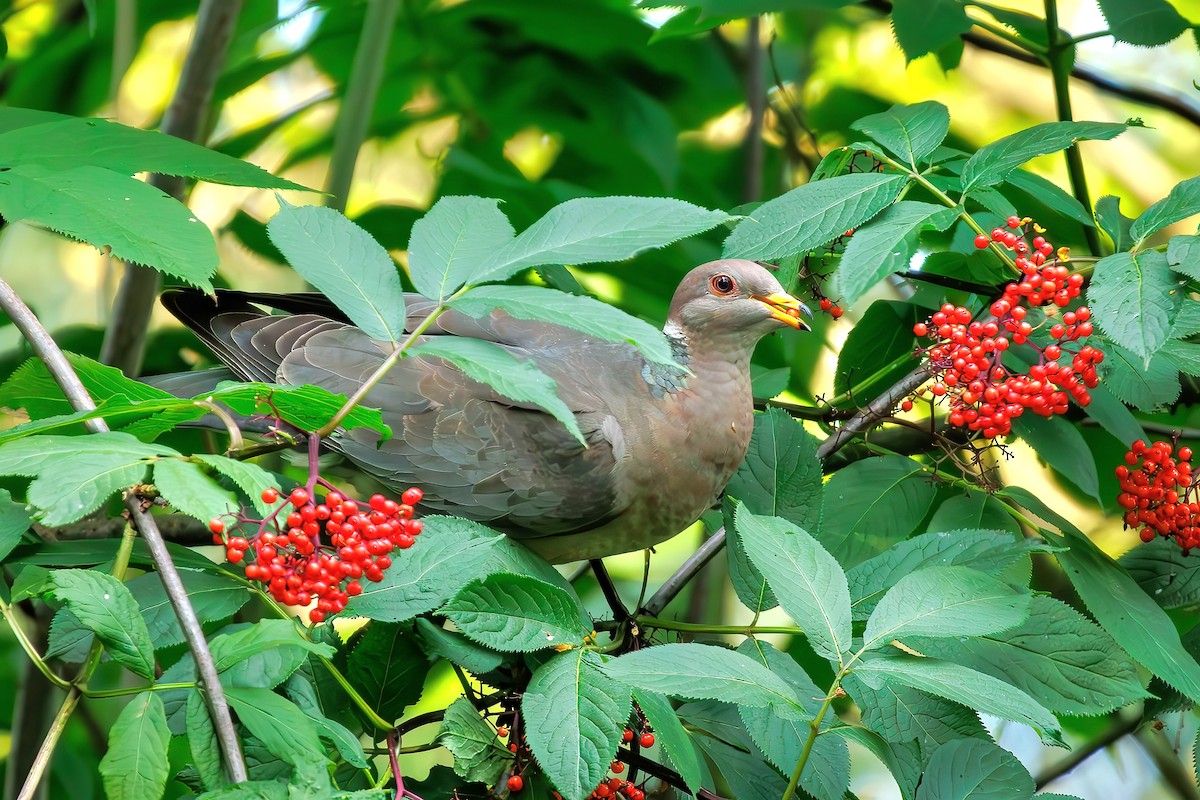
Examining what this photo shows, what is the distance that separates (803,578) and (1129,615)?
1.77 feet

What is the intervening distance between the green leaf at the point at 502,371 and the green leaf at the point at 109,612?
335 millimetres

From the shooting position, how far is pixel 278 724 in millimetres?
959

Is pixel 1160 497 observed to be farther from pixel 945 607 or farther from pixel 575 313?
pixel 575 313

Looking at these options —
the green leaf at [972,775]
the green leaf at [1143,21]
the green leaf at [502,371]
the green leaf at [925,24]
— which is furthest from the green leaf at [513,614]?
the green leaf at [1143,21]

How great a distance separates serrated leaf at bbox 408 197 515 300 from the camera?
114 centimetres

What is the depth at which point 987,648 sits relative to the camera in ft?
4.33

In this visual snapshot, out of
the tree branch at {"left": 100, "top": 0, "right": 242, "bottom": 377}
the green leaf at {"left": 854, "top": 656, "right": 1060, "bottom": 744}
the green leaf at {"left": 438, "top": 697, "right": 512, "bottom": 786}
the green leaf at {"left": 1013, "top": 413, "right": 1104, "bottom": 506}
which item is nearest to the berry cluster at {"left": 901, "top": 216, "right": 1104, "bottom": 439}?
the green leaf at {"left": 1013, "top": 413, "right": 1104, "bottom": 506}

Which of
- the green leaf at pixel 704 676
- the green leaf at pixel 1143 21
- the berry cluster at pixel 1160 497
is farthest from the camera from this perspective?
the green leaf at pixel 1143 21

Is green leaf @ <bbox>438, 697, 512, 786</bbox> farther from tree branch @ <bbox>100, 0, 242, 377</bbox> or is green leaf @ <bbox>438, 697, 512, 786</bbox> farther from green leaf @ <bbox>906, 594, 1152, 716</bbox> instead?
tree branch @ <bbox>100, 0, 242, 377</bbox>

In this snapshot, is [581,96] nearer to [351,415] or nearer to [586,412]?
[586,412]

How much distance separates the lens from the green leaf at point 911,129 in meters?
1.51

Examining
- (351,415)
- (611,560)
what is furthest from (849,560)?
(611,560)

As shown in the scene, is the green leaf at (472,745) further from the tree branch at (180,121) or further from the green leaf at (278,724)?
the tree branch at (180,121)

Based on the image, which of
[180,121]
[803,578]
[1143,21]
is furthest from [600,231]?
[180,121]
